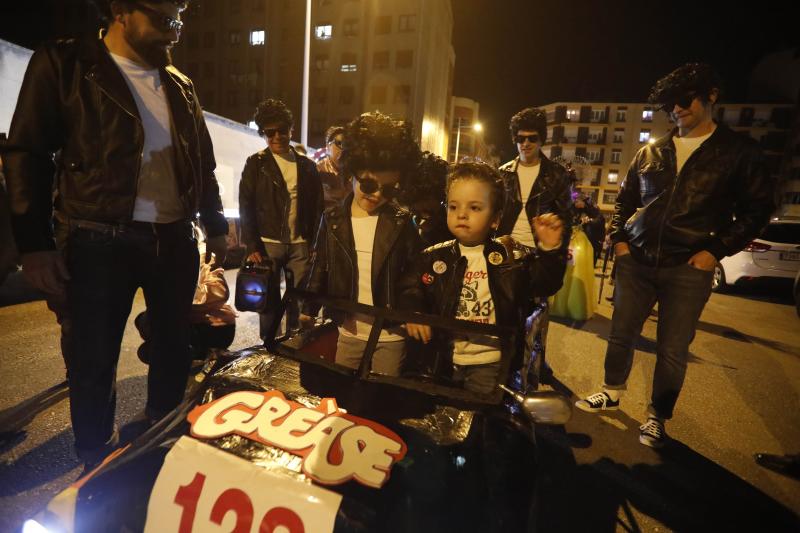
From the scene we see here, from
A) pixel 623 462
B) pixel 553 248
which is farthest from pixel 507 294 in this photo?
pixel 623 462

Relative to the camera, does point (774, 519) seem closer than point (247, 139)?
Yes

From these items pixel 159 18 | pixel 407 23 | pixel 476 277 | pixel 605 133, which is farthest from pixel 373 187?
pixel 605 133

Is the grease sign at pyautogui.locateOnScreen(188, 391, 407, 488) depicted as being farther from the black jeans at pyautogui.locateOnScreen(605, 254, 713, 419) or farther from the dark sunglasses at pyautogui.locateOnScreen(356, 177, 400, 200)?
the black jeans at pyautogui.locateOnScreen(605, 254, 713, 419)

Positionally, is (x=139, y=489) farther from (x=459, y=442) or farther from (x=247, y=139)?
(x=247, y=139)

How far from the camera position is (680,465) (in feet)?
8.71

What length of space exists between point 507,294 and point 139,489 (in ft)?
5.54

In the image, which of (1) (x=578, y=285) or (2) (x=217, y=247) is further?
(1) (x=578, y=285)

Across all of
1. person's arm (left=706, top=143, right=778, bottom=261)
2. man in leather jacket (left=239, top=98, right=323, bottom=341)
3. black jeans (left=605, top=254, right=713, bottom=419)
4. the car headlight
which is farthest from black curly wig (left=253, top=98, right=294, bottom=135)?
person's arm (left=706, top=143, right=778, bottom=261)

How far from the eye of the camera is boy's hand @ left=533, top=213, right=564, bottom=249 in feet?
6.45

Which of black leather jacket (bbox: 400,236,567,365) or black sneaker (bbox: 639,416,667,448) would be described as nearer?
black leather jacket (bbox: 400,236,567,365)

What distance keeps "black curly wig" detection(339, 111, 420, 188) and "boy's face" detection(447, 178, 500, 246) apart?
1.10 feet

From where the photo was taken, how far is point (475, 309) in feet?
7.30

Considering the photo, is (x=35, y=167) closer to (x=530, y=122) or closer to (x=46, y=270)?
(x=46, y=270)

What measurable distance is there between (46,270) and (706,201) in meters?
3.70
